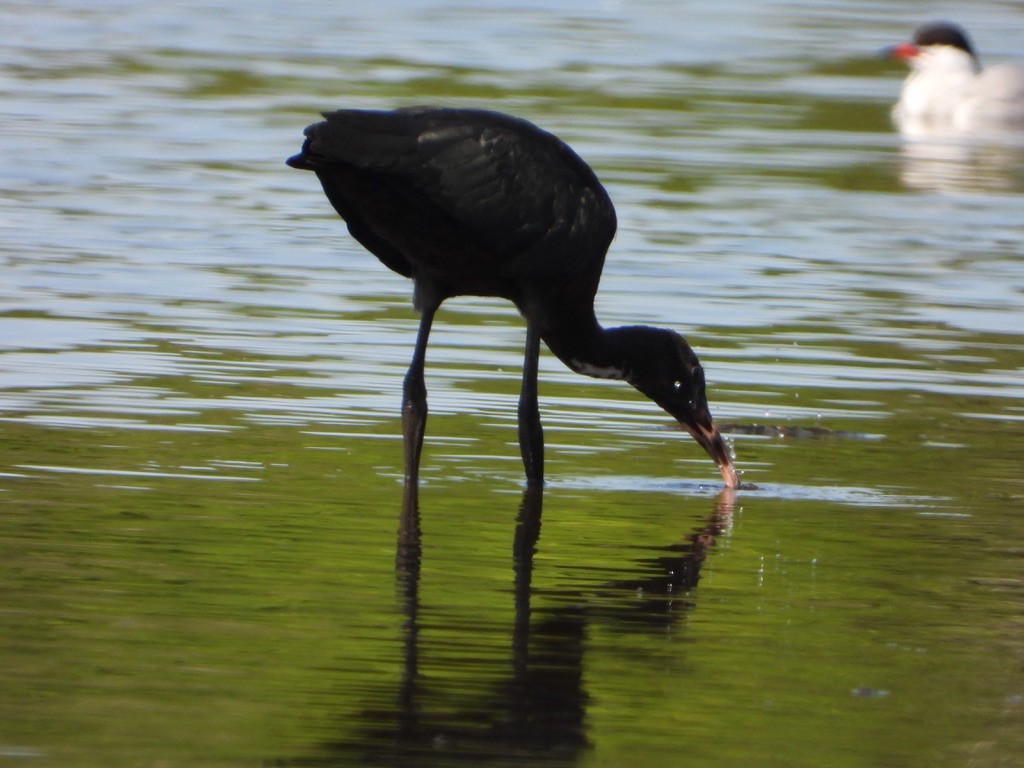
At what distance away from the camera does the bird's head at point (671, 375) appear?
9.32 metres

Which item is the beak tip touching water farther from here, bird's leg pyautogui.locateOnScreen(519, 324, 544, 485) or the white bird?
the white bird

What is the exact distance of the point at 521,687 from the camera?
19.5ft

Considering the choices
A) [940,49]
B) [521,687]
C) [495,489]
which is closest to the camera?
[521,687]

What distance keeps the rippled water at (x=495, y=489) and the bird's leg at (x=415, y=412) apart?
11cm

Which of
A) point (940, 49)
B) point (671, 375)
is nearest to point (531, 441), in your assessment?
point (671, 375)

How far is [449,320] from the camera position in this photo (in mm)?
12672

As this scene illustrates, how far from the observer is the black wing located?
8320 millimetres

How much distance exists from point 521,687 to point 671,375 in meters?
3.56

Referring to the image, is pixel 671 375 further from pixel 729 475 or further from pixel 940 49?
pixel 940 49

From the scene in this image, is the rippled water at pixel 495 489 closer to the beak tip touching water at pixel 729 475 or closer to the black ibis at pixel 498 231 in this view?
the beak tip touching water at pixel 729 475

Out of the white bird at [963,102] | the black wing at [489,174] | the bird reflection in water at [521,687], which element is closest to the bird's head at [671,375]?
the black wing at [489,174]

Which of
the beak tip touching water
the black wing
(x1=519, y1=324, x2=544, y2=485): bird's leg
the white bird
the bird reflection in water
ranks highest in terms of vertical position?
the black wing

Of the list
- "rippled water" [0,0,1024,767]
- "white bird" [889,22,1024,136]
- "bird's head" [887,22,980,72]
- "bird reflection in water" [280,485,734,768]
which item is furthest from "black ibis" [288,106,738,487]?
"bird's head" [887,22,980,72]


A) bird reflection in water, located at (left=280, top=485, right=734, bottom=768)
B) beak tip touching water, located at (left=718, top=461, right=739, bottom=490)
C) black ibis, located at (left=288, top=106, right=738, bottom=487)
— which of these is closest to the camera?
bird reflection in water, located at (left=280, top=485, right=734, bottom=768)
